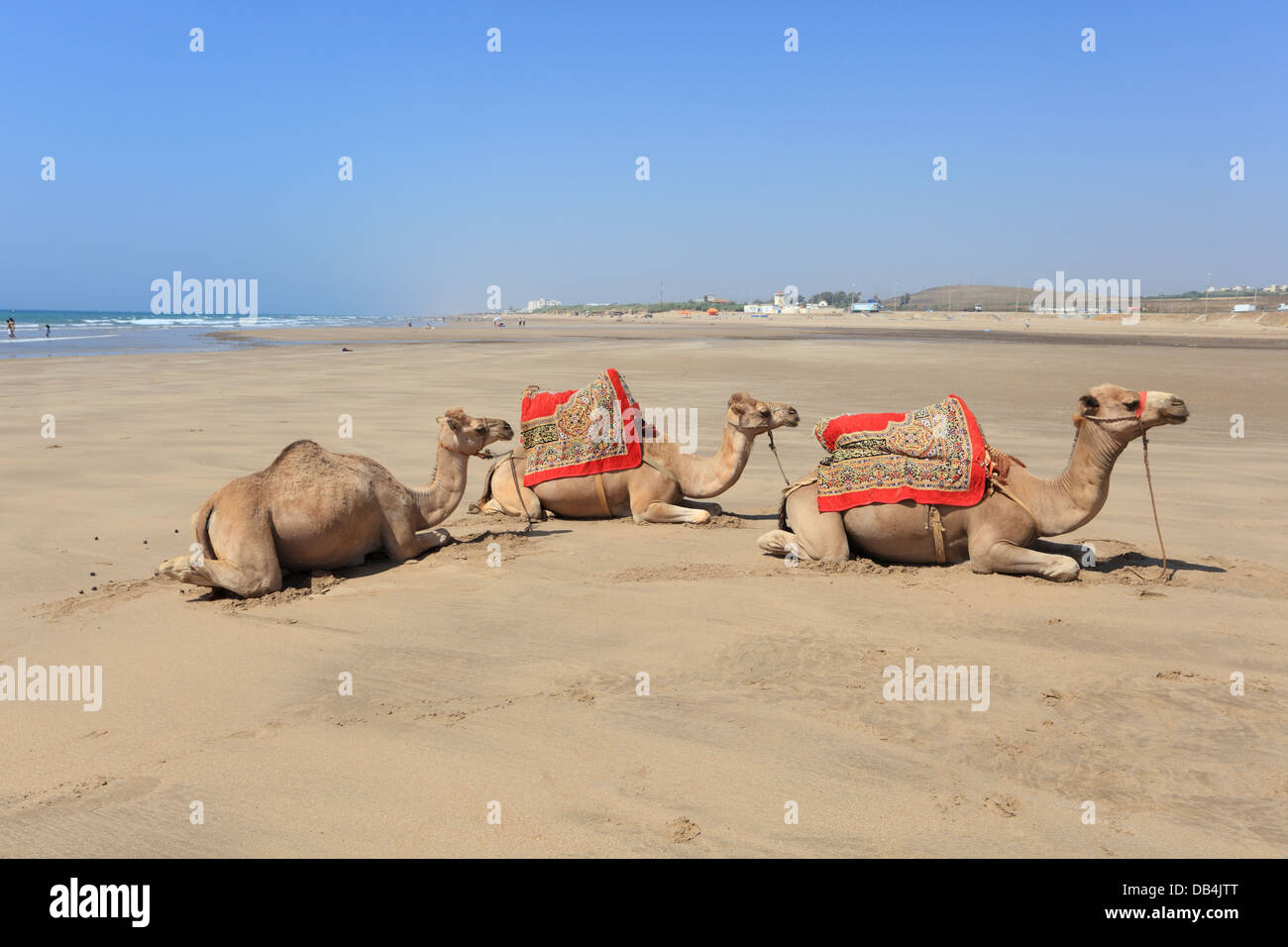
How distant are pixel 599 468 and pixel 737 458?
4.71 feet

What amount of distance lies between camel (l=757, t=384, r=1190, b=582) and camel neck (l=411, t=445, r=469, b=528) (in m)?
2.77

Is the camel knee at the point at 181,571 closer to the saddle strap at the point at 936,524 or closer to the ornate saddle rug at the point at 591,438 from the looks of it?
the ornate saddle rug at the point at 591,438

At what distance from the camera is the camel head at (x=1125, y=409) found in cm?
692

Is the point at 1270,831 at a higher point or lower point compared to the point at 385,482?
lower

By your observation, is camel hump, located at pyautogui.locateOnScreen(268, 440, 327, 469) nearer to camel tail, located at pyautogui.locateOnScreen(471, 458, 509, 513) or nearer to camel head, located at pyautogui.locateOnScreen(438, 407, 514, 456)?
camel head, located at pyautogui.locateOnScreen(438, 407, 514, 456)

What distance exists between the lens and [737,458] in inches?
372

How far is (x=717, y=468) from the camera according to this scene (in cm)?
968

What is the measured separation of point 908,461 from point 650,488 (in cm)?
300

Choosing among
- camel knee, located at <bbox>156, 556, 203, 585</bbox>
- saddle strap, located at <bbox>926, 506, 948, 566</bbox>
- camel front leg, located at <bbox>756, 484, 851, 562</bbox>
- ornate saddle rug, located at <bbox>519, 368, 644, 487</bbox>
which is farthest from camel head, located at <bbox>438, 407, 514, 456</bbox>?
saddle strap, located at <bbox>926, 506, 948, 566</bbox>

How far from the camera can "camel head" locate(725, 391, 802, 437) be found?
895 centimetres

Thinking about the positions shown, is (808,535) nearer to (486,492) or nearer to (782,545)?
(782,545)

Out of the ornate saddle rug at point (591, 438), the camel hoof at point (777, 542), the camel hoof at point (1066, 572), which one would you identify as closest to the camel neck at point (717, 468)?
the ornate saddle rug at point (591, 438)
